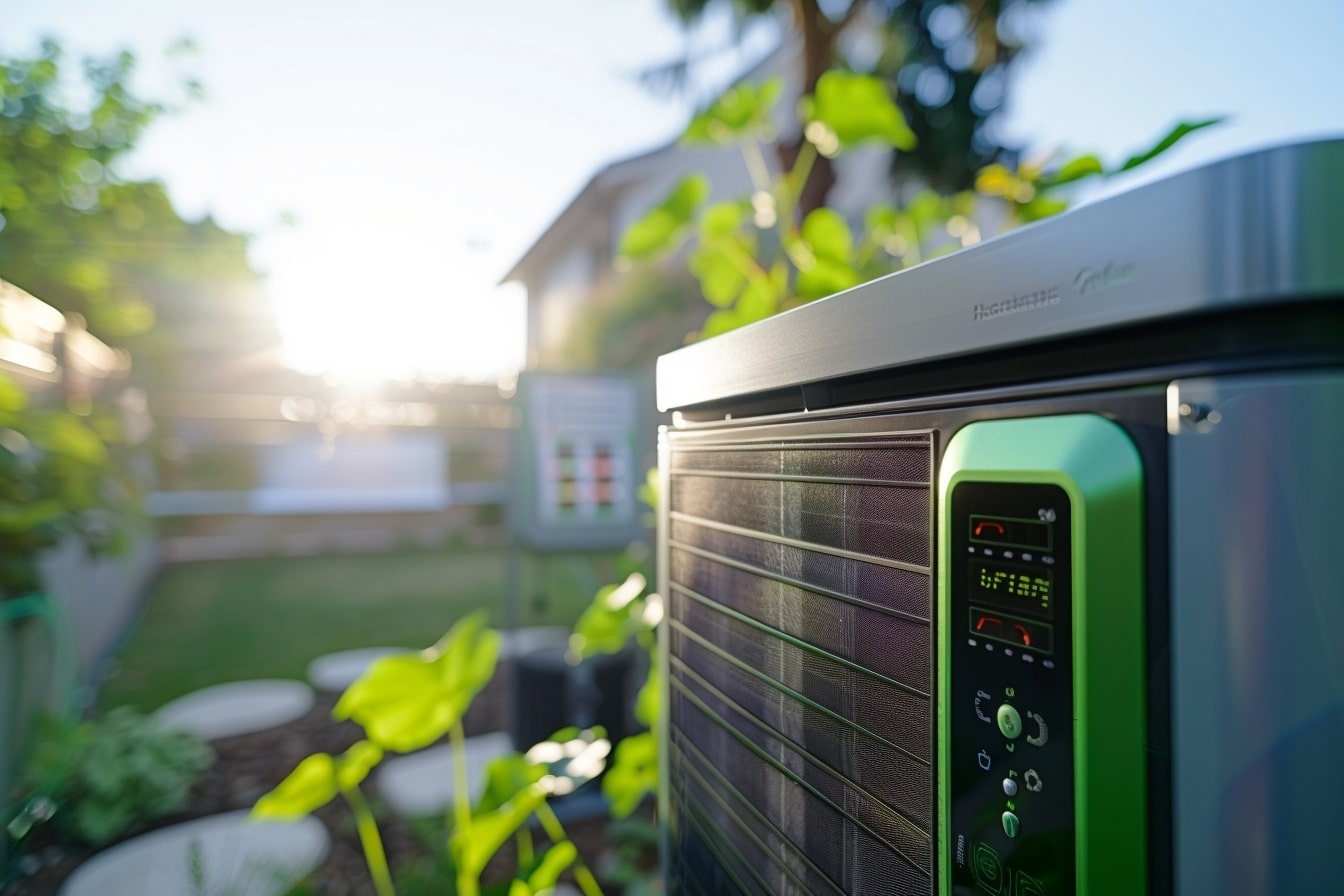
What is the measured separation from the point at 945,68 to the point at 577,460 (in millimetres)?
4575

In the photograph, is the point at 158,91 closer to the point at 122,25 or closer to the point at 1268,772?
the point at 122,25

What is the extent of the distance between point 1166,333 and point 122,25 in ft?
17.5

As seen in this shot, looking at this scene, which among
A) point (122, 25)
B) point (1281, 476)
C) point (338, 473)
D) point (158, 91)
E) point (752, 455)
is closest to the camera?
point (1281, 476)

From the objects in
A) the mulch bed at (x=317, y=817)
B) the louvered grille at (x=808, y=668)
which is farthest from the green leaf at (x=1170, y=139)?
the mulch bed at (x=317, y=817)

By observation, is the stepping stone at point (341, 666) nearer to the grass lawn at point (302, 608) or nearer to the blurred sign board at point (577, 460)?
the grass lawn at point (302, 608)

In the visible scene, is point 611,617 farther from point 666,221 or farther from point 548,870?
point 666,221

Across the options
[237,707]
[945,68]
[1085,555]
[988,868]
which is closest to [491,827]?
[988,868]

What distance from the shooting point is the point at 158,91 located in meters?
4.51

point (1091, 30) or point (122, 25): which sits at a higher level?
point (122, 25)

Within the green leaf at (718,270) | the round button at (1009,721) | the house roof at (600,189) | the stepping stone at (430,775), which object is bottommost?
the stepping stone at (430,775)

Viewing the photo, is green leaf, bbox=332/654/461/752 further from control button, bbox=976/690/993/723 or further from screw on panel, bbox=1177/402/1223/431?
screw on panel, bbox=1177/402/1223/431

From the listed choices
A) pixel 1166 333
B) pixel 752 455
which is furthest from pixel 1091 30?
pixel 1166 333

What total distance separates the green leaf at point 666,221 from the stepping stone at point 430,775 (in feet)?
5.38

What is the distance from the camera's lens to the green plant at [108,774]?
2.14 metres
